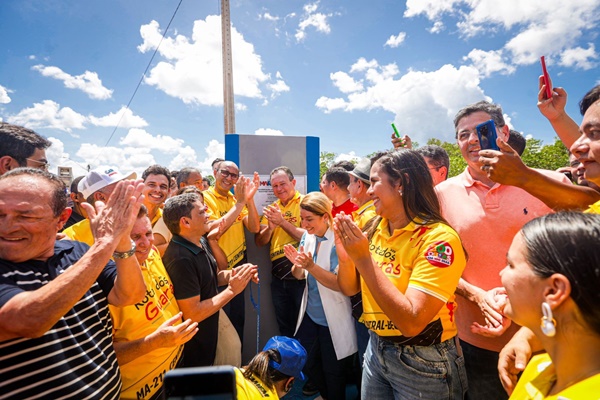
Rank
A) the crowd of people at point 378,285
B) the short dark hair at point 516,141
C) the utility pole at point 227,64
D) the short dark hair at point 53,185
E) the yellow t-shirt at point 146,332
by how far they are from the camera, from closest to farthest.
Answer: the crowd of people at point 378,285, the short dark hair at point 53,185, the yellow t-shirt at point 146,332, the short dark hair at point 516,141, the utility pole at point 227,64

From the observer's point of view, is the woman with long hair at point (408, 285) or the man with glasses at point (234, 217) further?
the man with glasses at point (234, 217)

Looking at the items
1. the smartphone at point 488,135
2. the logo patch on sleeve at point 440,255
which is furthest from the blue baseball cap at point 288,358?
the smartphone at point 488,135

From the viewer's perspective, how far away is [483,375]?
1.81 m

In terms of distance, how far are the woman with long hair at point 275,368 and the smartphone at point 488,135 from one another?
1857mm

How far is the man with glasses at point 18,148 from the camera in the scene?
205cm

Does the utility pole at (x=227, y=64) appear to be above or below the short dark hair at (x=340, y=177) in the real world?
above

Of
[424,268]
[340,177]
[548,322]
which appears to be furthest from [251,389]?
[340,177]

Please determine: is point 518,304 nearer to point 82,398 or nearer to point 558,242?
point 558,242

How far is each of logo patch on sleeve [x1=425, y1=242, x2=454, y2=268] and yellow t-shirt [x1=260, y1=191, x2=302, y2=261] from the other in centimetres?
226

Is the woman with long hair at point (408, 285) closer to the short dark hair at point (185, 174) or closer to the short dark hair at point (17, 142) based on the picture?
the short dark hair at point (17, 142)

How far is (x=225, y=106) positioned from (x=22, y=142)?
6485mm

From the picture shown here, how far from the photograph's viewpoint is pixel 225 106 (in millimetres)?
8219

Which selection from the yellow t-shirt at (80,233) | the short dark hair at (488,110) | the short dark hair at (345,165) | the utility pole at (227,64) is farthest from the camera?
the utility pole at (227,64)

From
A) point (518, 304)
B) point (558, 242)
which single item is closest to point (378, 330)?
point (518, 304)
